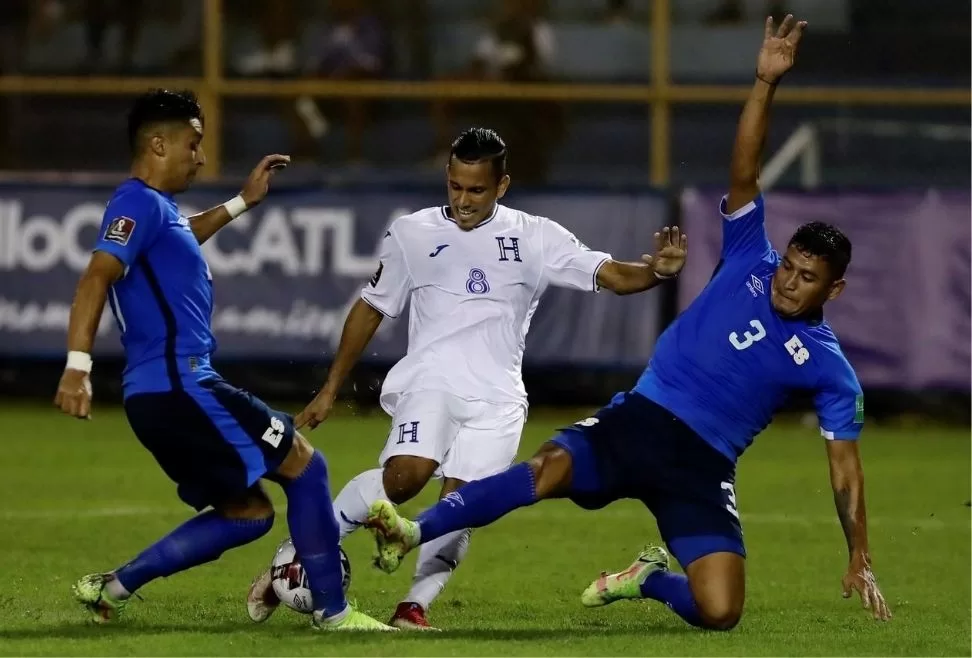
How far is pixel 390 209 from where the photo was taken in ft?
51.2

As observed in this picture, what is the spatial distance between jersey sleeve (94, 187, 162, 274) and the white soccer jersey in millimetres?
1286

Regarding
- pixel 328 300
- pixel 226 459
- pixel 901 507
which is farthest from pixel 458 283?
pixel 328 300

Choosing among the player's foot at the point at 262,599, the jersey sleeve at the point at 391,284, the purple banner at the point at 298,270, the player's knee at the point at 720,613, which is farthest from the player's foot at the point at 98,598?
the purple banner at the point at 298,270

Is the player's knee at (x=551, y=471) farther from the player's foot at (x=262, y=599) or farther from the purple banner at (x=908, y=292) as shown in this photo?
the purple banner at (x=908, y=292)

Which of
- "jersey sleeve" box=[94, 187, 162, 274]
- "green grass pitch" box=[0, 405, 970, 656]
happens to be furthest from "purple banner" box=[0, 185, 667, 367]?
"jersey sleeve" box=[94, 187, 162, 274]

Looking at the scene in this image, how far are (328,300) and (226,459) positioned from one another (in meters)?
9.06

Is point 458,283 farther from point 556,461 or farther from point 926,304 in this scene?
point 926,304

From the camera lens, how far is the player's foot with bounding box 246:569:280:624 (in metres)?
7.02

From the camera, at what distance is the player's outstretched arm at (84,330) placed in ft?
20.1

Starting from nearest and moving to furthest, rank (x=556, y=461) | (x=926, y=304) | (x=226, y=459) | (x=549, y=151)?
(x=226, y=459) < (x=556, y=461) < (x=926, y=304) < (x=549, y=151)

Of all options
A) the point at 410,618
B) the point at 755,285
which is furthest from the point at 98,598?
the point at 755,285

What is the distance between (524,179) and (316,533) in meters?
10.3

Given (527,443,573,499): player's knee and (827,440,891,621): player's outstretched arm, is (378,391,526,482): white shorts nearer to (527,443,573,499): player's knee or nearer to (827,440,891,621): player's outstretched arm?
(527,443,573,499): player's knee

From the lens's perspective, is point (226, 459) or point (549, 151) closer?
point (226, 459)
